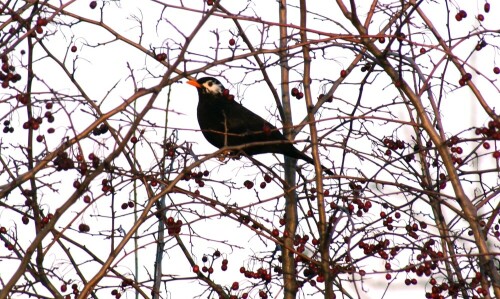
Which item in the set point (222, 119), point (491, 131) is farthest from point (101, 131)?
point (222, 119)

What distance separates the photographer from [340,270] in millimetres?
3262

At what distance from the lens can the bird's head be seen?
6.39m

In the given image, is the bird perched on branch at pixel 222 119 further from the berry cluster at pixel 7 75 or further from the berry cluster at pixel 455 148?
the berry cluster at pixel 7 75

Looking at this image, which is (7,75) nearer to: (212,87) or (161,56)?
(161,56)

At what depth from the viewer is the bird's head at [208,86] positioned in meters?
6.39

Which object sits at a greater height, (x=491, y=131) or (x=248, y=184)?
(x=248, y=184)

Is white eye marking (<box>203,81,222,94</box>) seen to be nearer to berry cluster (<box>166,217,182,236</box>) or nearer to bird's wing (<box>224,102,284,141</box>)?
bird's wing (<box>224,102,284,141</box>)

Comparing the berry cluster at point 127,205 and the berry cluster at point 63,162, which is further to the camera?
the berry cluster at point 127,205

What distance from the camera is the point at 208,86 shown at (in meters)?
6.41

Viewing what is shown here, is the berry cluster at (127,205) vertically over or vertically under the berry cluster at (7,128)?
under

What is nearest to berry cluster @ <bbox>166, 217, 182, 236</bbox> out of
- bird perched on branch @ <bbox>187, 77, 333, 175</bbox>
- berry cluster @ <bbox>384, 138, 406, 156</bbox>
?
berry cluster @ <bbox>384, 138, 406, 156</bbox>

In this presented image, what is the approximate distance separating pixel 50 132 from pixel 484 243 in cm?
198

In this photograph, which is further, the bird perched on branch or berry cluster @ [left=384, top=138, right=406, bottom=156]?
the bird perched on branch

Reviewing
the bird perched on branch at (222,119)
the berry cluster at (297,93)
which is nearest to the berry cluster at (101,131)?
the berry cluster at (297,93)
